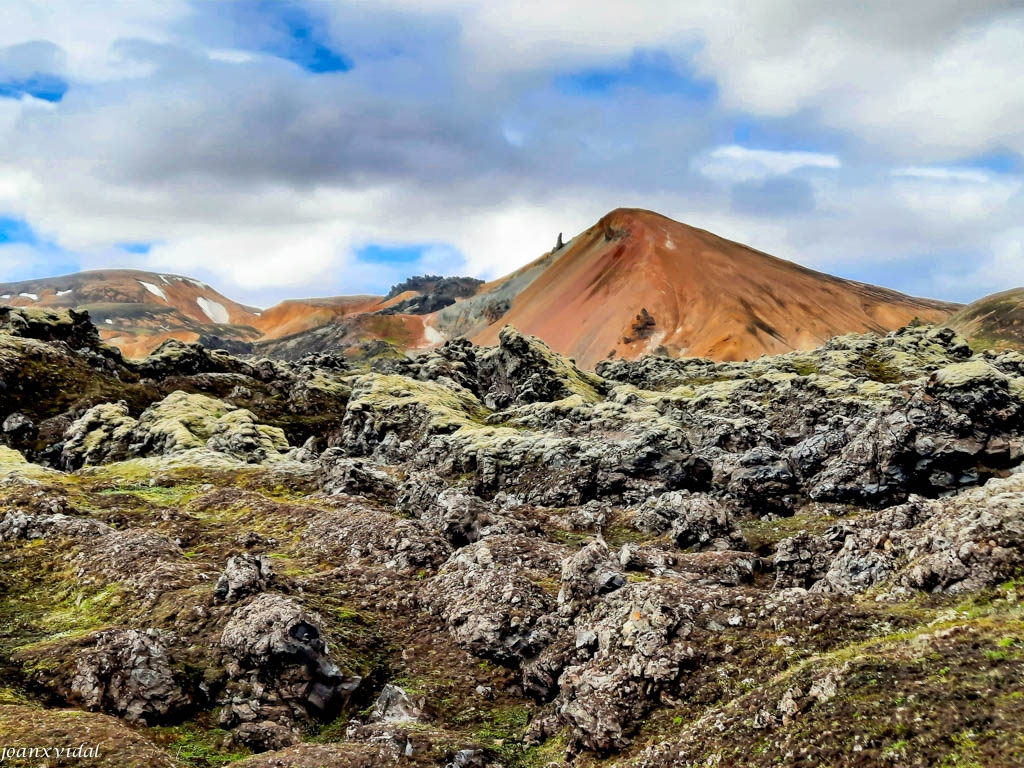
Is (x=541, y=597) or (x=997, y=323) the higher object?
(x=997, y=323)

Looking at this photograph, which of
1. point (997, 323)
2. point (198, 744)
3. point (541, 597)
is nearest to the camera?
point (198, 744)

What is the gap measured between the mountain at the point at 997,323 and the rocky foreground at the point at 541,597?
149 metres

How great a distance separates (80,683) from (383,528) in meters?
14.8

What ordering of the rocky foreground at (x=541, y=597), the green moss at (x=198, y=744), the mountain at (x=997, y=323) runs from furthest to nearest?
the mountain at (x=997, y=323) → the green moss at (x=198, y=744) → the rocky foreground at (x=541, y=597)

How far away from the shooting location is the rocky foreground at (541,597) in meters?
13.7

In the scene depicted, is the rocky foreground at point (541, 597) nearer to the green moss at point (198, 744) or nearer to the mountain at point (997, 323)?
the green moss at point (198, 744)

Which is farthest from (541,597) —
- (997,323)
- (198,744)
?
(997,323)

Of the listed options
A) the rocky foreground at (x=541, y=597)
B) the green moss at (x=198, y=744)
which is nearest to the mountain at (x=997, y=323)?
the rocky foreground at (x=541, y=597)

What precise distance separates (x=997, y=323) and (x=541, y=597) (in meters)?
203

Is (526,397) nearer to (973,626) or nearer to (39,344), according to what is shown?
(39,344)

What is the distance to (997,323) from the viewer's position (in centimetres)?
17400

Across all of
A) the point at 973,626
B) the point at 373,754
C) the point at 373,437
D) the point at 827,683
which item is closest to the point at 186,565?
the point at 373,754

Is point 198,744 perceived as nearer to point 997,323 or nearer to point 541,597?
point 541,597

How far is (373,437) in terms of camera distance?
5697cm
